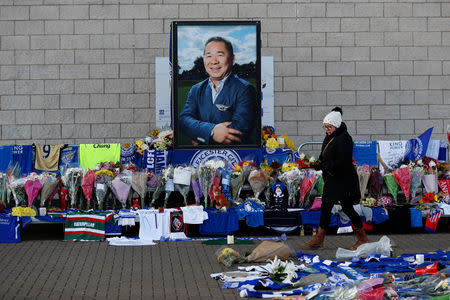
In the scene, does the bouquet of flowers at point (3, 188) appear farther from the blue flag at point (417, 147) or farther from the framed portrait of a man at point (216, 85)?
the blue flag at point (417, 147)

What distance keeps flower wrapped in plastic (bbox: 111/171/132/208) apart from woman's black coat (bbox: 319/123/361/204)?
3.24 metres

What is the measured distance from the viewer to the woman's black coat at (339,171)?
9.72 m

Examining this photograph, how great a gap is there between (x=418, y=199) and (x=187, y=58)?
14.4 ft

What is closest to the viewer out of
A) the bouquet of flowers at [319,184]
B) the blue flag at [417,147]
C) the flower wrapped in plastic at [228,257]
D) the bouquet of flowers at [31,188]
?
the flower wrapped in plastic at [228,257]

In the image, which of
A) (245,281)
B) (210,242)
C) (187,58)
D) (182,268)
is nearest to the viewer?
(245,281)

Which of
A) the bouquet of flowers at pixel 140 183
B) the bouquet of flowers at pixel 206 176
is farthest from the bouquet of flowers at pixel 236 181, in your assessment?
the bouquet of flowers at pixel 140 183

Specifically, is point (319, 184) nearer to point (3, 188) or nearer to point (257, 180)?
point (257, 180)

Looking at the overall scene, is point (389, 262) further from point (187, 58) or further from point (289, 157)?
point (187, 58)

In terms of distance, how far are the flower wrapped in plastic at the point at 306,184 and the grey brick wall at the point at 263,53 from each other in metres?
3.11

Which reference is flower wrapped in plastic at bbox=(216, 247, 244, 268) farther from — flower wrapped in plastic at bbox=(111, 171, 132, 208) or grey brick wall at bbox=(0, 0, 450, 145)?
grey brick wall at bbox=(0, 0, 450, 145)

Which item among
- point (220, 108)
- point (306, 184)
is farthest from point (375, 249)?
point (220, 108)

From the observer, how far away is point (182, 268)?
8.62 metres

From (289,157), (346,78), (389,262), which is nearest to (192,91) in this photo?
(289,157)

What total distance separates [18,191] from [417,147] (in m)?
6.80
